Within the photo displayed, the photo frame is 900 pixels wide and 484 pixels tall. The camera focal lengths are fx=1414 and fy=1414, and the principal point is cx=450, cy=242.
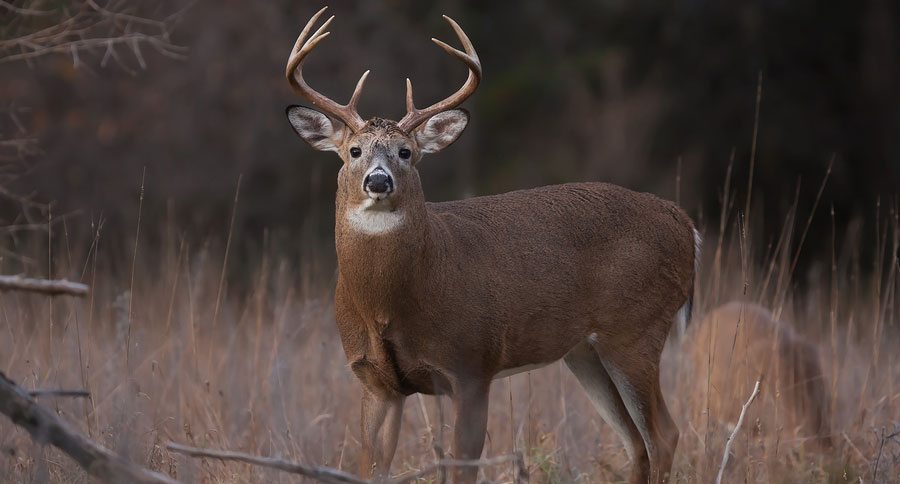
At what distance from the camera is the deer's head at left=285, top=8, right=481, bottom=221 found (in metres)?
5.39

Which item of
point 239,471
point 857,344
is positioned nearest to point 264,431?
point 239,471

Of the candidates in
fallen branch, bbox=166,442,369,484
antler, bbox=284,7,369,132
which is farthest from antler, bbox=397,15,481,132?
fallen branch, bbox=166,442,369,484

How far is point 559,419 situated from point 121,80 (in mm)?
9595

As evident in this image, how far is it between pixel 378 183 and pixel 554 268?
108cm

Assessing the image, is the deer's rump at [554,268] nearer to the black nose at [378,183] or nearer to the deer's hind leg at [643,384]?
the deer's hind leg at [643,384]

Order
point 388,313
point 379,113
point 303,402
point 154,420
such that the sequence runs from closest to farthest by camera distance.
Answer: point 388,313, point 154,420, point 303,402, point 379,113

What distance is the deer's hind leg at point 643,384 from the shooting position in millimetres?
6141

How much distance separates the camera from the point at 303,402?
7430mm

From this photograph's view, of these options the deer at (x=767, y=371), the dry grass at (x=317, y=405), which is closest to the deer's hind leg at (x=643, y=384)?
the dry grass at (x=317, y=405)

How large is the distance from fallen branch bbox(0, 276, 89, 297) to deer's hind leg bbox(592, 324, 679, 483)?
9.86ft

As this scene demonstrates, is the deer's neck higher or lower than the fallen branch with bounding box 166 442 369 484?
higher

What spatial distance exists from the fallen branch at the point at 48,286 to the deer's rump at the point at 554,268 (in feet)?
6.90

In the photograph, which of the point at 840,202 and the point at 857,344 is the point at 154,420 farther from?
the point at 840,202

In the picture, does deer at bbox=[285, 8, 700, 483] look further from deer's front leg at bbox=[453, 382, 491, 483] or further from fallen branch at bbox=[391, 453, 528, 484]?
fallen branch at bbox=[391, 453, 528, 484]
